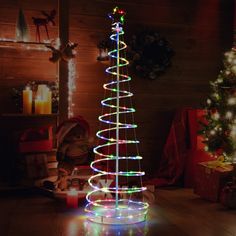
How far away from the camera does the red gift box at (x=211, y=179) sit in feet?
14.8

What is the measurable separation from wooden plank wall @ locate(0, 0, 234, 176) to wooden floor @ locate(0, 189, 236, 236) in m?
1.33

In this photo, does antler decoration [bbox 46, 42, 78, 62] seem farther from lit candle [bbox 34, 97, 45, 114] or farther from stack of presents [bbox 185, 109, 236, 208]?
stack of presents [bbox 185, 109, 236, 208]

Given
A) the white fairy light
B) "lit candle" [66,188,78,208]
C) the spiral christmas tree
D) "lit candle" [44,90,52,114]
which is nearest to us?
the spiral christmas tree

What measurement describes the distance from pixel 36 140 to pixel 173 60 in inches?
88.1

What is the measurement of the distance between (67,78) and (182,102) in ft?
5.74

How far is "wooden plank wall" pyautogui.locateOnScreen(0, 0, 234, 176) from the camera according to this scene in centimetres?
516

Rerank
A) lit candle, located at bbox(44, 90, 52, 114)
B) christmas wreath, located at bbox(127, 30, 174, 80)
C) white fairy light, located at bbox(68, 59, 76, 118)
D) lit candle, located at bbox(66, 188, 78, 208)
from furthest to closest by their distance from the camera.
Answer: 1. christmas wreath, located at bbox(127, 30, 174, 80)
2. white fairy light, located at bbox(68, 59, 76, 118)
3. lit candle, located at bbox(44, 90, 52, 114)
4. lit candle, located at bbox(66, 188, 78, 208)

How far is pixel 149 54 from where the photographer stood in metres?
5.52

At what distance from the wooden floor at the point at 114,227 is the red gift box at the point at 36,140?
56 centimetres

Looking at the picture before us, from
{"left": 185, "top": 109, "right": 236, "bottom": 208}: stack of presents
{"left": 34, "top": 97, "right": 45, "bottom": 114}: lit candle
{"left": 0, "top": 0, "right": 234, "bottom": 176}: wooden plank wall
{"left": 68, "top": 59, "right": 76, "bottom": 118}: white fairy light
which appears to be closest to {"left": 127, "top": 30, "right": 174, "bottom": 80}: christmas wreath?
{"left": 0, "top": 0, "right": 234, "bottom": 176}: wooden plank wall

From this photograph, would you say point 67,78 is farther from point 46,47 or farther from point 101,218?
point 101,218

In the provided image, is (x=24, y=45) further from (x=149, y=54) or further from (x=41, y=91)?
(x=149, y=54)

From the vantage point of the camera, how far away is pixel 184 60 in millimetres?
5805

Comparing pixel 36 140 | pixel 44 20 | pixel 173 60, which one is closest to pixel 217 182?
pixel 173 60
